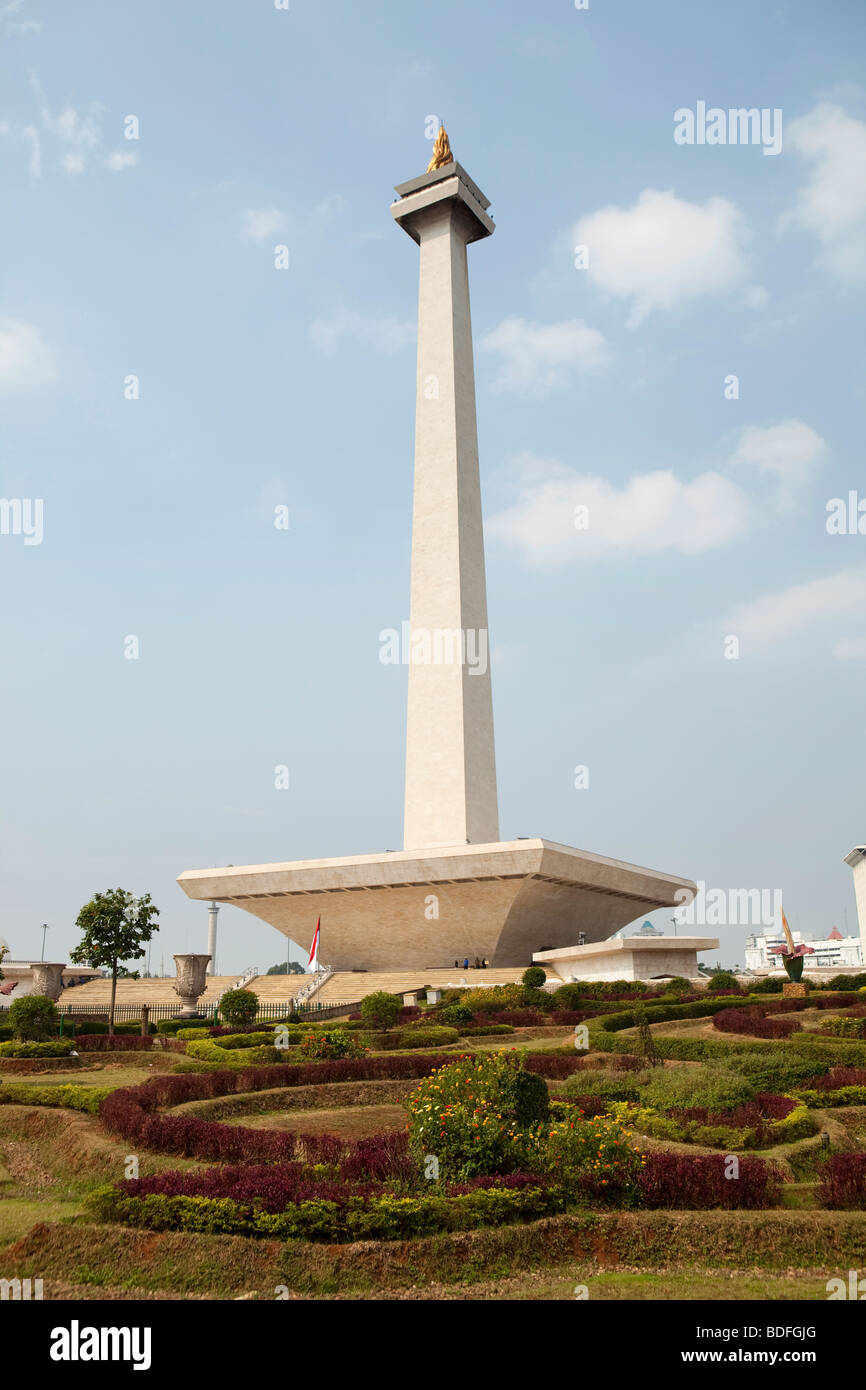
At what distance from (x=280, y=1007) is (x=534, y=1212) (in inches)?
962

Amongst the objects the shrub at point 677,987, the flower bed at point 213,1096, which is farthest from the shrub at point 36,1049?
the shrub at point 677,987

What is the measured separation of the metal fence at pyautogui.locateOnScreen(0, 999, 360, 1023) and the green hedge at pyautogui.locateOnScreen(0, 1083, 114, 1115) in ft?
41.8

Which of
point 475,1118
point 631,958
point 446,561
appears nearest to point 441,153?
point 446,561

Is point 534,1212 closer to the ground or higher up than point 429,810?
closer to the ground

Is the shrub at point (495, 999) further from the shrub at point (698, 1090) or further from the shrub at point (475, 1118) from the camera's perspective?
the shrub at point (475, 1118)

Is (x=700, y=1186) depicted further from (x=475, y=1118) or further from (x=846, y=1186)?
(x=475, y=1118)

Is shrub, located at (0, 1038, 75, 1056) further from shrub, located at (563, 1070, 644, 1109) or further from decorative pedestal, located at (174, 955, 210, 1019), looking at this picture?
decorative pedestal, located at (174, 955, 210, 1019)

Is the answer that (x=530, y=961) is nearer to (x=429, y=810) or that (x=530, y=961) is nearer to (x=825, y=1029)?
(x=429, y=810)

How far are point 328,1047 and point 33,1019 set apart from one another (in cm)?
740

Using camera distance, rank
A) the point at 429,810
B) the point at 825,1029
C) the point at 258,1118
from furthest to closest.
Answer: the point at 429,810 → the point at 825,1029 → the point at 258,1118

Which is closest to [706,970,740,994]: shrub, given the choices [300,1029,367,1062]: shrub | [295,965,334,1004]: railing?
[300,1029,367,1062]: shrub

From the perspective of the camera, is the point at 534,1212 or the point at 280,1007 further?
the point at 280,1007
